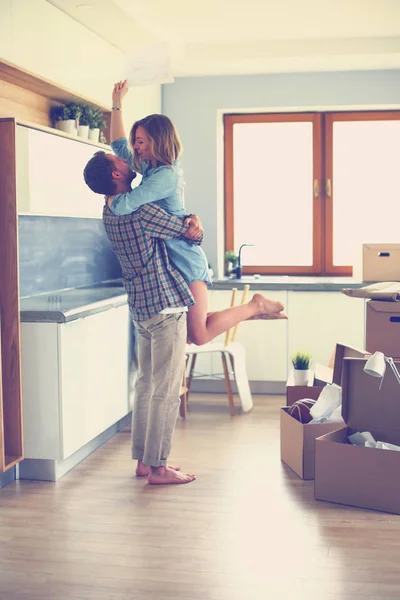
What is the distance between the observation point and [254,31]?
5.50 meters

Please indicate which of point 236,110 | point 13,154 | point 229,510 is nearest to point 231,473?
point 229,510

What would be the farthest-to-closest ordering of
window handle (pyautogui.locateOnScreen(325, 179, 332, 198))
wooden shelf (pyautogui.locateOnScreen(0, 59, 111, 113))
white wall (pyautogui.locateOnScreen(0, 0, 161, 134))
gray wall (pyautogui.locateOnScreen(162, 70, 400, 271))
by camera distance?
window handle (pyautogui.locateOnScreen(325, 179, 332, 198))
gray wall (pyautogui.locateOnScreen(162, 70, 400, 271))
white wall (pyautogui.locateOnScreen(0, 0, 161, 134))
wooden shelf (pyautogui.locateOnScreen(0, 59, 111, 113))

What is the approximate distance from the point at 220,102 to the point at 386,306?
309 cm

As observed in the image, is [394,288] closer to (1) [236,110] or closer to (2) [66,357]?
(2) [66,357]

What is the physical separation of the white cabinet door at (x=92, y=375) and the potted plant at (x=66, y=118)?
1035 mm

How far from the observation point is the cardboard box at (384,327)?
12.5ft

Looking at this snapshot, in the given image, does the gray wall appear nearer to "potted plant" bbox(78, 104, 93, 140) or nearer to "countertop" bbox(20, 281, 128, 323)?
"countertop" bbox(20, 281, 128, 323)

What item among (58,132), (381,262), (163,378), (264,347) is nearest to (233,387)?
(264,347)

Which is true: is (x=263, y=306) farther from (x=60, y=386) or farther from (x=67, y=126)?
(x=67, y=126)

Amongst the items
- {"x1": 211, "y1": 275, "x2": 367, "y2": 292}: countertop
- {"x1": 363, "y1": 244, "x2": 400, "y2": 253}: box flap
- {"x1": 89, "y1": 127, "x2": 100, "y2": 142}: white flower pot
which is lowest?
{"x1": 211, "y1": 275, "x2": 367, "y2": 292}: countertop

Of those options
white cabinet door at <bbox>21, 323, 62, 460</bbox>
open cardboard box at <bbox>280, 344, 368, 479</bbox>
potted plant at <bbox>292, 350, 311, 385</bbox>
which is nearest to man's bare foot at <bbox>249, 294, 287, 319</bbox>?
open cardboard box at <bbox>280, 344, 368, 479</bbox>

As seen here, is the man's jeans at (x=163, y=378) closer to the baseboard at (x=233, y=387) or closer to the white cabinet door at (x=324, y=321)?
the white cabinet door at (x=324, y=321)

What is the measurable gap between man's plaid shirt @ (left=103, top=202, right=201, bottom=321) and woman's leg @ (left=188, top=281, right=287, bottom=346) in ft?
→ 0.29

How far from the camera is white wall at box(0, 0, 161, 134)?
399 cm
